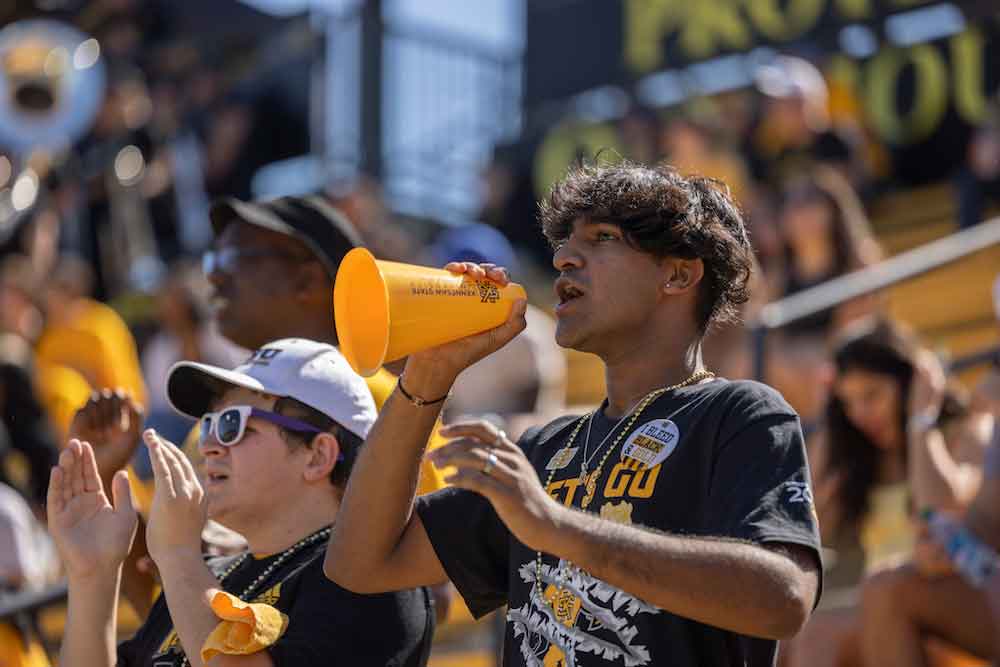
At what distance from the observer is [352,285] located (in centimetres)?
328

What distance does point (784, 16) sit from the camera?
36.6 ft

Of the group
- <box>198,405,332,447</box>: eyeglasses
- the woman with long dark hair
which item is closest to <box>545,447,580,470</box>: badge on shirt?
<box>198,405,332,447</box>: eyeglasses

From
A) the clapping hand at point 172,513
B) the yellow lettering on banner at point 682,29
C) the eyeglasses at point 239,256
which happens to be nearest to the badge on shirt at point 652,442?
the clapping hand at point 172,513

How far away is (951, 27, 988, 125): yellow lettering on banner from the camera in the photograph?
33.4 feet

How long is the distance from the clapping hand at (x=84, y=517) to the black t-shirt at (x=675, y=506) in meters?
0.96

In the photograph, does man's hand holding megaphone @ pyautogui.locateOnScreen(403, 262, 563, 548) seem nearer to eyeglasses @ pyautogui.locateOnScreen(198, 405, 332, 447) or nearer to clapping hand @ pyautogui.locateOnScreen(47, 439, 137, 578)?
eyeglasses @ pyautogui.locateOnScreen(198, 405, 332, 447)

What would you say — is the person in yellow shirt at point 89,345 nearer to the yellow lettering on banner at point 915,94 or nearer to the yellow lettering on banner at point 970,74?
the yellow lettering on banner at point 915,94

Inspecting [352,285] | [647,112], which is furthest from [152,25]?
[352,285]

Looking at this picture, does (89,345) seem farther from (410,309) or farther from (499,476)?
(499,476)

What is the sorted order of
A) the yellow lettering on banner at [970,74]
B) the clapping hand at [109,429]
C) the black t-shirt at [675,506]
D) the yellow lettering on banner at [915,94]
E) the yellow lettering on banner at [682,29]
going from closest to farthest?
the black t-shirt at [675,506] → the clapping hand at [109,429] → the yellow lettering on banner at [970,74] → the yellow lettering on banner at [915,94] → the yellow lettering on banner at [682,29]

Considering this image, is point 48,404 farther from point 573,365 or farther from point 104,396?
point 104,396

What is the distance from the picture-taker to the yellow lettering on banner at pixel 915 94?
10.3 m

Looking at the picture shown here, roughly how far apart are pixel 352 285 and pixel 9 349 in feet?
16.6

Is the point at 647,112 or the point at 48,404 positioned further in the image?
the point at 647,112
